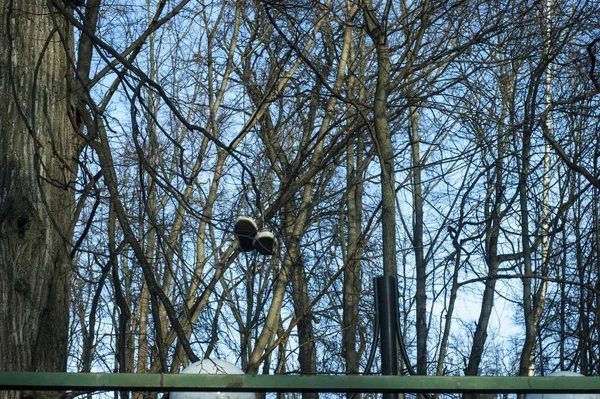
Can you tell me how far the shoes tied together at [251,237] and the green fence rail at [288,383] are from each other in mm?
1887

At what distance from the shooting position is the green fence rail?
1.69m

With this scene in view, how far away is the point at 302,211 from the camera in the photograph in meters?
9.25

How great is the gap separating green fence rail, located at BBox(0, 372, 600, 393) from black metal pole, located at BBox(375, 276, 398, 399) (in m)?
2.06

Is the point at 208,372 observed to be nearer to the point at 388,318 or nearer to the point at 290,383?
the point at 388,318

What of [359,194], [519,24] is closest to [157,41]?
[359,194]

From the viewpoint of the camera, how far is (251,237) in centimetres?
371

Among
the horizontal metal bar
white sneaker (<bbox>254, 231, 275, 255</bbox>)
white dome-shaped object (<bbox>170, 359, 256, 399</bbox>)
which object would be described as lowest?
the horizontal metal bar

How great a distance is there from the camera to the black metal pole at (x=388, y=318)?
3.86m

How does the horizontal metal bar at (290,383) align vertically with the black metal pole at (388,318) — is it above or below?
below

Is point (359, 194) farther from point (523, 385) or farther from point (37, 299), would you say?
point (523, 385)

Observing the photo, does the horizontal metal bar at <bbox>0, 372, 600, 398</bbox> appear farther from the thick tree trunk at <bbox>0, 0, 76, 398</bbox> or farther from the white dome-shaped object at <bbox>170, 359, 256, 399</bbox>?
the white dome-shaped object at <bbox>170, 359, 256, 399</bbox>

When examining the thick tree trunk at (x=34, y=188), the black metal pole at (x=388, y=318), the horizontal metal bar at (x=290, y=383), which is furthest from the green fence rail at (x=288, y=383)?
the black metal pole at (x=388, y=318)

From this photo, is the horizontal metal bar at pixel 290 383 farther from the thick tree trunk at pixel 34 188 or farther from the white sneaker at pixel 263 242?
the white sneaker at pixel 263 242

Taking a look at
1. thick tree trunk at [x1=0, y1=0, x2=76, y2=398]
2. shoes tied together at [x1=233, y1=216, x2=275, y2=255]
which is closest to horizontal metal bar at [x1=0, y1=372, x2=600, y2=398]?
thick tree trunk at [x1=0, y1=0, x2=76, y2=398]
